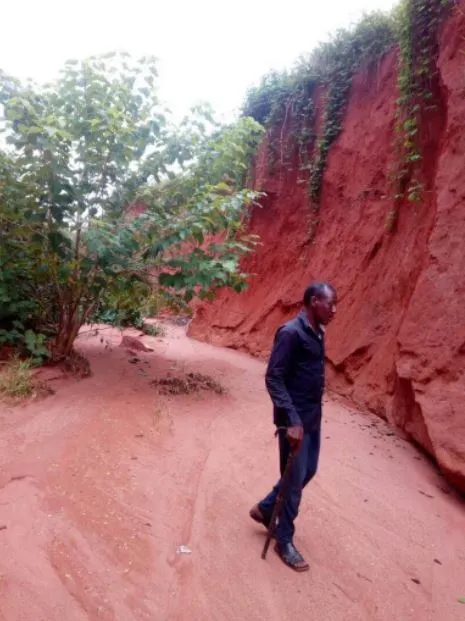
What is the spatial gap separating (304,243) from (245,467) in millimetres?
5757

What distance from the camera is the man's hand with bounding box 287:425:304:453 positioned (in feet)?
8.79

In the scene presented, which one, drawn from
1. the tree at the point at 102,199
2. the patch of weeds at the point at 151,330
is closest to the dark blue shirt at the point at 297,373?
the tree at the point at 102,199

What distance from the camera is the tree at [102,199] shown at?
528cm

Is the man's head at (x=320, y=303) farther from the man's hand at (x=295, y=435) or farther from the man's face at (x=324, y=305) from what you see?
the man's hand at (x=295, y=435)

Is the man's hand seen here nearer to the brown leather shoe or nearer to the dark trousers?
the dark trousers

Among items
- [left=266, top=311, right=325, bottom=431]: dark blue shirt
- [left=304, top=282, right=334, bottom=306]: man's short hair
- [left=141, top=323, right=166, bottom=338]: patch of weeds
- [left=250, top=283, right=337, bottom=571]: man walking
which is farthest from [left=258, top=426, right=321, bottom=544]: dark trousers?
[left=141, top=323, right=166, bottom=338]: patch of weeds

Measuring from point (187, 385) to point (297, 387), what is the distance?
11.4ft

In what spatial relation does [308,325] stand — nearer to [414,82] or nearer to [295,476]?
[295,476]

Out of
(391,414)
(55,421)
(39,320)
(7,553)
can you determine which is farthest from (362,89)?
(7,553)

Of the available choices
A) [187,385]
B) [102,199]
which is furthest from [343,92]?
[187,385]

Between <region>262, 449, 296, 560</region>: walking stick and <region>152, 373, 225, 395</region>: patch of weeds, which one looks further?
<region>152, 373, 225, 395</region>: patch of weeds

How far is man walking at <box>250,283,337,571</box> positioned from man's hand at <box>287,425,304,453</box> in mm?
20

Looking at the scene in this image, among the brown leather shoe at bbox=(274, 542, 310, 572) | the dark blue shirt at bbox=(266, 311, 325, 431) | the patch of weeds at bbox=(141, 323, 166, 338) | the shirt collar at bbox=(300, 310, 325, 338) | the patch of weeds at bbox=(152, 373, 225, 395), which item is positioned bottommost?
the patch of weeds at bbox=(141, 323, 166, 338)

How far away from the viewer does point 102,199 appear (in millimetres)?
5949
